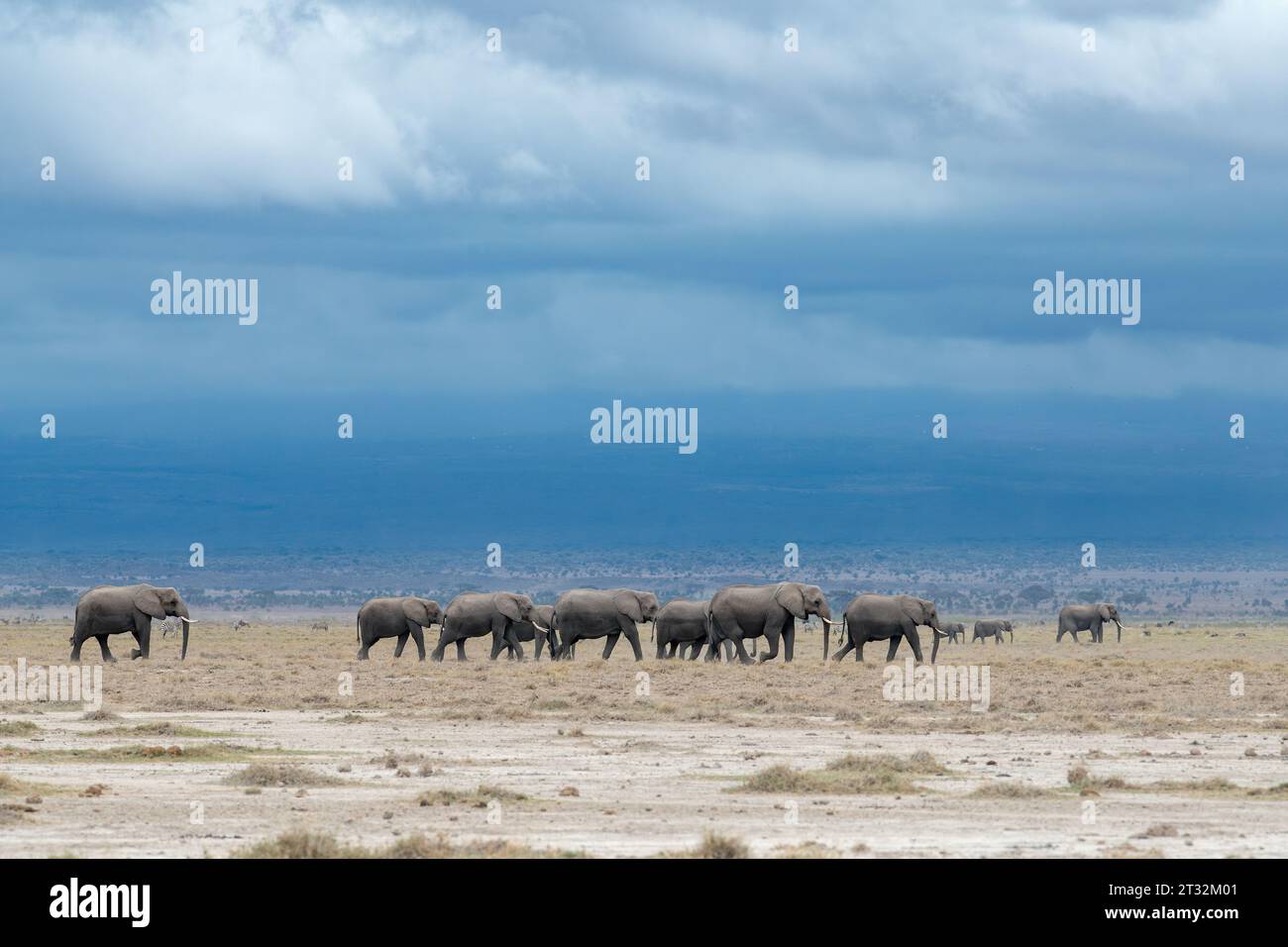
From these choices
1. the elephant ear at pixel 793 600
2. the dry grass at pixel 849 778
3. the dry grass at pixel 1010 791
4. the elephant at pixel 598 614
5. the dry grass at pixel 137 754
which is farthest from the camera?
the elephant at pixel 598 614

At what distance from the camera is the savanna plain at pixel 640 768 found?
2153 centimetres

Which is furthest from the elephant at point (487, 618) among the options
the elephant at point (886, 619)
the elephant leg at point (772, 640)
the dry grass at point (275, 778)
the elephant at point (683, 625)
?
the dry grass at point (275, 778)

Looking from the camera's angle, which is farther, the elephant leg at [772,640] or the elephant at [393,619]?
the elephant at [393,619]

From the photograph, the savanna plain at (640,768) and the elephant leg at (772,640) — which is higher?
the elephant leg at (772,640)

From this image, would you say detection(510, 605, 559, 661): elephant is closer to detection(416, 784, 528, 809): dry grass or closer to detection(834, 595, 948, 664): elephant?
detection(834, 595, 948, 664): elephant

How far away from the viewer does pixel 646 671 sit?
52.8m

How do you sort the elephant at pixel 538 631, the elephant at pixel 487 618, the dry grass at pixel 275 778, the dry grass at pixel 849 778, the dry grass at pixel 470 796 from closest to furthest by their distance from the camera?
the dry grass at pixel 470 796 < the dry grass at pixel 849 778 < the dry grass at pixel 275 778 < the elephant at pixel 487 618 < the elephant at pixel 538 631

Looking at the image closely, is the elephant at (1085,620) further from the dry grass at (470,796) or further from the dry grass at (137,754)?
the dry grass at (470,796)

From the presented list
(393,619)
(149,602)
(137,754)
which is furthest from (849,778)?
(393,619)

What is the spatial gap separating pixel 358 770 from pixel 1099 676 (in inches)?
1271

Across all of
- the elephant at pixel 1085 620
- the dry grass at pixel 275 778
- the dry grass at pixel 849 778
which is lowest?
the dry grass at pixel 849 778

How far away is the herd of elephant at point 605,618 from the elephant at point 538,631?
0.08 metres

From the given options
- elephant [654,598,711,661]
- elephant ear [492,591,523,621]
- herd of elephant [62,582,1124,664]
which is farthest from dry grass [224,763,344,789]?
elephant [654,598,711,661]

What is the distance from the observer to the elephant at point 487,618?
62.1m
